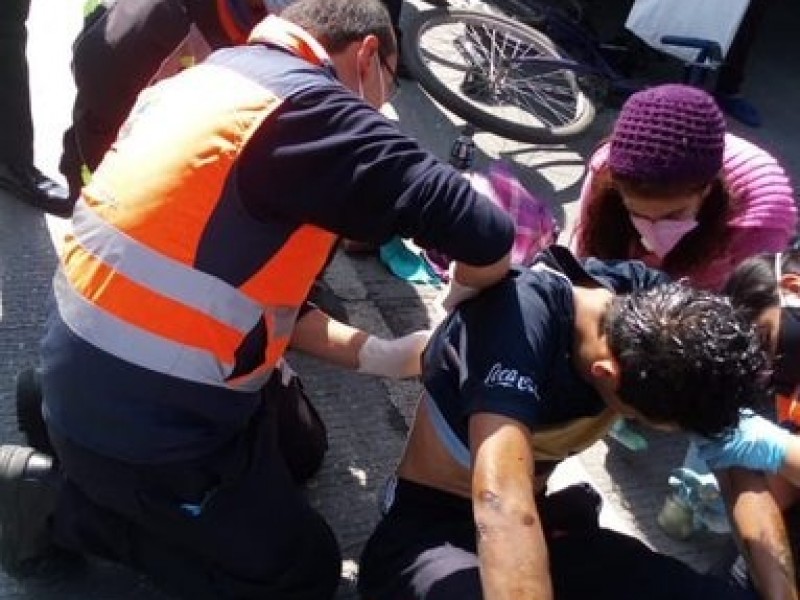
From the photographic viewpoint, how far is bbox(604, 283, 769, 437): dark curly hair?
180 centimetres

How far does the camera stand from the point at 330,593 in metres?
2.28

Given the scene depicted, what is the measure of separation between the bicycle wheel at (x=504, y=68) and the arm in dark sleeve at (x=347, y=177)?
279cm

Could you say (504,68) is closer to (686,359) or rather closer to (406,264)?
(406,264)

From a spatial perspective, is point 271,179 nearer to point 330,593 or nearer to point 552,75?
point 330,593

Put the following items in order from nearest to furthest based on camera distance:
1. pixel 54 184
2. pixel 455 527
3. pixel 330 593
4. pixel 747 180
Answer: pixel 455 527 < pixel 330 593 < pixel 747 180 < pixel 54 184

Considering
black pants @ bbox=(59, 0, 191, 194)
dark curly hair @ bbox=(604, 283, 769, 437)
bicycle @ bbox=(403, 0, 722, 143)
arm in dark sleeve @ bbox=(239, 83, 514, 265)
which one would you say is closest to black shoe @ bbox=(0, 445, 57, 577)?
arm in dark sleeve @ bbox=(239, 83, 514, 265)

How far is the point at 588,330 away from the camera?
1.97 metres

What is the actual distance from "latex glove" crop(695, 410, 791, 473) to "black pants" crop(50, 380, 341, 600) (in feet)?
2.79

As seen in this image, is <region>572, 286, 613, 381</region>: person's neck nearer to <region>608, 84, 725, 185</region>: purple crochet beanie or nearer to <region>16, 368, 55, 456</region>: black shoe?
<region>608, 84, 725, 185</region>: purple crochet beanie

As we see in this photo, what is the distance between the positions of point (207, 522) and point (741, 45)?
4.29 metres

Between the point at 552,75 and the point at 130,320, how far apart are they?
11.1 feet

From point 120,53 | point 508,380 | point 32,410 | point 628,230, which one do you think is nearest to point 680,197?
point 628,230

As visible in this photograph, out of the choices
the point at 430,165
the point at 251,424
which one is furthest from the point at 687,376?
the point at 251,424

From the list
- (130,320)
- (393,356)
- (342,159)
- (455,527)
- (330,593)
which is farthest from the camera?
(393,356)
